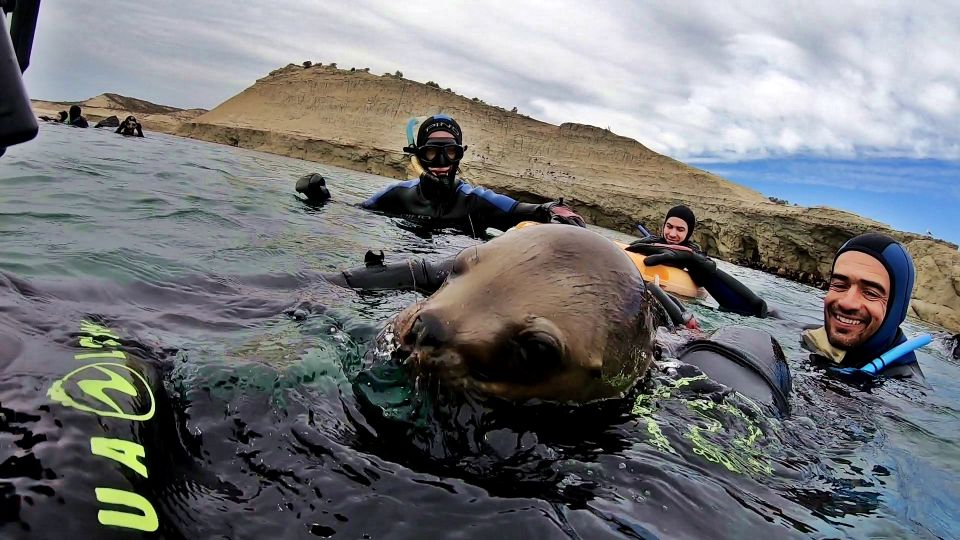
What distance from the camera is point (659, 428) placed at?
7.64 feet

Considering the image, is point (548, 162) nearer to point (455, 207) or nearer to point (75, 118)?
point (75, 118)

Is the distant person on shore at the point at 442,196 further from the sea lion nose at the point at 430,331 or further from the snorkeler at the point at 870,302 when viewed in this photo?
the sea lion nose at the point at 430,331

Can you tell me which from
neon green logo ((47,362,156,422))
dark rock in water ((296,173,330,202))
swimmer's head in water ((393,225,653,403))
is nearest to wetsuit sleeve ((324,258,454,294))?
swimmer's head in water ((393,225,653,403))

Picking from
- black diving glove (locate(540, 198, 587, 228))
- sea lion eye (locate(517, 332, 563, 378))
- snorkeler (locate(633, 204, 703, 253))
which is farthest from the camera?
snorkeler (locate(633, 204, 703, 253))

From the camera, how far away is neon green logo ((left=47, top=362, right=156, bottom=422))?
1.50m

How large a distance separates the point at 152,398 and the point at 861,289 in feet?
15.7

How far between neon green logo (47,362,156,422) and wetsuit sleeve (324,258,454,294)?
2.30 meters

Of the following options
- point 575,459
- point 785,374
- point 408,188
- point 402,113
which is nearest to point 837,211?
point 408,188

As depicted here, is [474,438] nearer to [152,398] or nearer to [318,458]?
[318,458]

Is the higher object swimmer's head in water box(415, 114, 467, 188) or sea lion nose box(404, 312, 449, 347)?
swimmer's head in water box(415, 114, 467, 188)

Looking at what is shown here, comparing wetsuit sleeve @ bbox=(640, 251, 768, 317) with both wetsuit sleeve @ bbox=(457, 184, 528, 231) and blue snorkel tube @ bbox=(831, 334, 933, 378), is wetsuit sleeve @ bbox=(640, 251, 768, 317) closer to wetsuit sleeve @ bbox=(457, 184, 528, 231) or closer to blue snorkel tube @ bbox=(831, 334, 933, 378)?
wetsuit sleeve @ bbox=(457, 184, 528, 231)

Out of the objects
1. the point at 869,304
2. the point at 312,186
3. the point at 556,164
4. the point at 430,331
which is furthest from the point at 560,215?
the point at 556,164

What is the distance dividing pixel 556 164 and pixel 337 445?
1994 inches

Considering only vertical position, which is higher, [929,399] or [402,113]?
[402,113]
